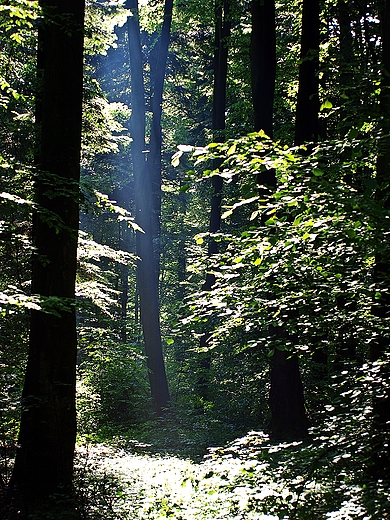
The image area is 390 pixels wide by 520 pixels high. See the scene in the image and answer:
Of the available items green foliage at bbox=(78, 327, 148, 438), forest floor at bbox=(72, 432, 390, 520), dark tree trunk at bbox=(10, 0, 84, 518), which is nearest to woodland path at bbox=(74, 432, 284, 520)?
forest floor at bbox=(72, 432, 390, 520)

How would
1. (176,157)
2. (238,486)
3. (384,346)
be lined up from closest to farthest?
(176,157) < (384,346) < (238,486)

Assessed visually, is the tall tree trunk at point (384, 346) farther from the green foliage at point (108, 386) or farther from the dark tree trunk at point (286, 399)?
the green foliage at point (108, 386)

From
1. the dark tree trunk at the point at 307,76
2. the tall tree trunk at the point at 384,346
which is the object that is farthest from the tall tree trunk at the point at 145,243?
the tall tree trunk at the point at 384,346

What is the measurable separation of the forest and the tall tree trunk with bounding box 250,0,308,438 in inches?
1.4

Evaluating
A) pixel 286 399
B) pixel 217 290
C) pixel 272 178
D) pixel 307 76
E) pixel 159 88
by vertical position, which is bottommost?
pixel 286 399

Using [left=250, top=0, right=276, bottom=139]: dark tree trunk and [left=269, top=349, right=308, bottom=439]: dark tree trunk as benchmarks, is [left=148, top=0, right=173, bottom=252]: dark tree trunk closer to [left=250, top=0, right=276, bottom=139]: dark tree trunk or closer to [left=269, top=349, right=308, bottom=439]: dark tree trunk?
[left=250, top=0, right=276, bottom=139]: dark tree trunk

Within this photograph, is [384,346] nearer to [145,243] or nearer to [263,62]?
[263,62]

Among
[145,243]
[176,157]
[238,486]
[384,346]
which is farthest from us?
[145,243]

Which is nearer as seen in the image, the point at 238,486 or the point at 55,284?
the point at 238,486

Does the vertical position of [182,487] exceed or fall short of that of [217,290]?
it falls short

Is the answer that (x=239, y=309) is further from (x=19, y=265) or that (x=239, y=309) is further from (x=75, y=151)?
(x=19, y=265)

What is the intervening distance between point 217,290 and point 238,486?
1804 millimetres

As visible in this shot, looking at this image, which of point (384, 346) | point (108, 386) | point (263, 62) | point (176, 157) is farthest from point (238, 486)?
point (108, 386)

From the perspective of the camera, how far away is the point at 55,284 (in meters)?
6.02
